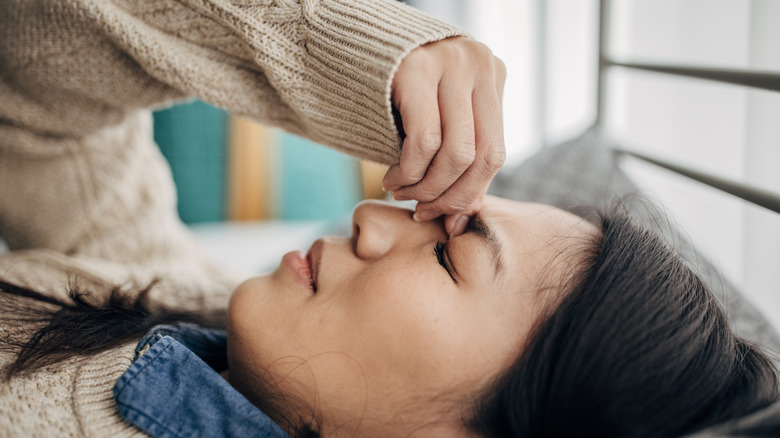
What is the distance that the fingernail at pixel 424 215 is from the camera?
0.80 m

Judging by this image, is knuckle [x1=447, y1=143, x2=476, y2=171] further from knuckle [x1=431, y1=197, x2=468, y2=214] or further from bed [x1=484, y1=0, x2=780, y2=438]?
bed [x1=484, y1=0, x2=780, y2=438]

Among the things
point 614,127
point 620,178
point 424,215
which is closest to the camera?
point 424,215

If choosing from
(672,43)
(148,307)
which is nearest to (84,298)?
(148,307)

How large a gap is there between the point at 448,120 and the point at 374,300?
248 mm

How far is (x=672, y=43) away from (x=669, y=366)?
4.05 feet

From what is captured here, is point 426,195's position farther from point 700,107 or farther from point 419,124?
point 700,107

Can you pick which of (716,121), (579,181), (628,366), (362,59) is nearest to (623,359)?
(628,366)

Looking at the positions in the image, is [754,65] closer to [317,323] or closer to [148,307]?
[317,323]

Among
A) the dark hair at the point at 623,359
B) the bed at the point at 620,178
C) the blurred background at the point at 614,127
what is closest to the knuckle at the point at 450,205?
the dark hair at the point at 623,359

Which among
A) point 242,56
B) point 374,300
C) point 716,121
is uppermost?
point 242,56

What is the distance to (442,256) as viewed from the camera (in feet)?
2.52

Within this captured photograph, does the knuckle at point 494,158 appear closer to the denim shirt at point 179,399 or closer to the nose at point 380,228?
the nose at point 380,228

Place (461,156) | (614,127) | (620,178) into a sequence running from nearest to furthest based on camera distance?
(461,156) < (620,178) < (614,127)

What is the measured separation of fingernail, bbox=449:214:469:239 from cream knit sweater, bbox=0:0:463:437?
0.42ft
